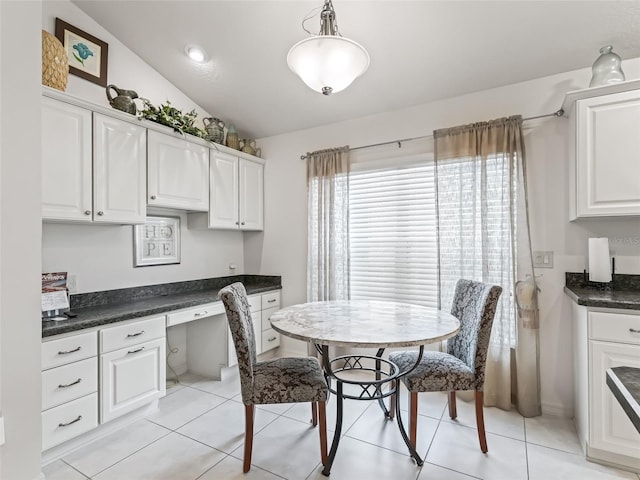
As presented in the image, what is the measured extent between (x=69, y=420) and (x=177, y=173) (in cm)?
193

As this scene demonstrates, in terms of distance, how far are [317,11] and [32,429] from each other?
2999mm

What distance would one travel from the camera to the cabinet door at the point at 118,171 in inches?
90.7

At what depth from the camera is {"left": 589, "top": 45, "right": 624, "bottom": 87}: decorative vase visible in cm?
208

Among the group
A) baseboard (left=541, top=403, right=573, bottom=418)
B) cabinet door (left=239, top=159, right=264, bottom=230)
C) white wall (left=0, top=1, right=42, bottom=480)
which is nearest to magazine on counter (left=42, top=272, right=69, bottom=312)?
white wall (left=0, top=1, right=42, bottom=480)

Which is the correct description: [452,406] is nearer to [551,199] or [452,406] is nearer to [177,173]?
[551,199]

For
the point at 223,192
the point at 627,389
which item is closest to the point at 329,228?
the point at 223,192

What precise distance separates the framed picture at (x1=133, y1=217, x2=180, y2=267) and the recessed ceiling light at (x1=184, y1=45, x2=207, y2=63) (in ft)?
4.82

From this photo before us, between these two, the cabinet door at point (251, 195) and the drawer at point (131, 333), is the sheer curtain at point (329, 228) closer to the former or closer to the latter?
the cabinet door at point (251, 195)

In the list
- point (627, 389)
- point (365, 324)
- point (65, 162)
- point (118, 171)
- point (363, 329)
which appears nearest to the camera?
point (627, 389)

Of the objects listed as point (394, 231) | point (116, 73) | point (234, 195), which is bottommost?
point (394, 231)

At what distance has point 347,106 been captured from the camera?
3.15 meters

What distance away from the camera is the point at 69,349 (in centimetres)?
196

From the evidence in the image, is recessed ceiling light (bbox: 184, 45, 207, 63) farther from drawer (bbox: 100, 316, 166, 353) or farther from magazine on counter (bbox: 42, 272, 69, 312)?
drawer (bbox: 100, 316, 166, 353)

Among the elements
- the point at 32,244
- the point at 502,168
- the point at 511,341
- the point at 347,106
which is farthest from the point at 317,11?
the point at 511,341
